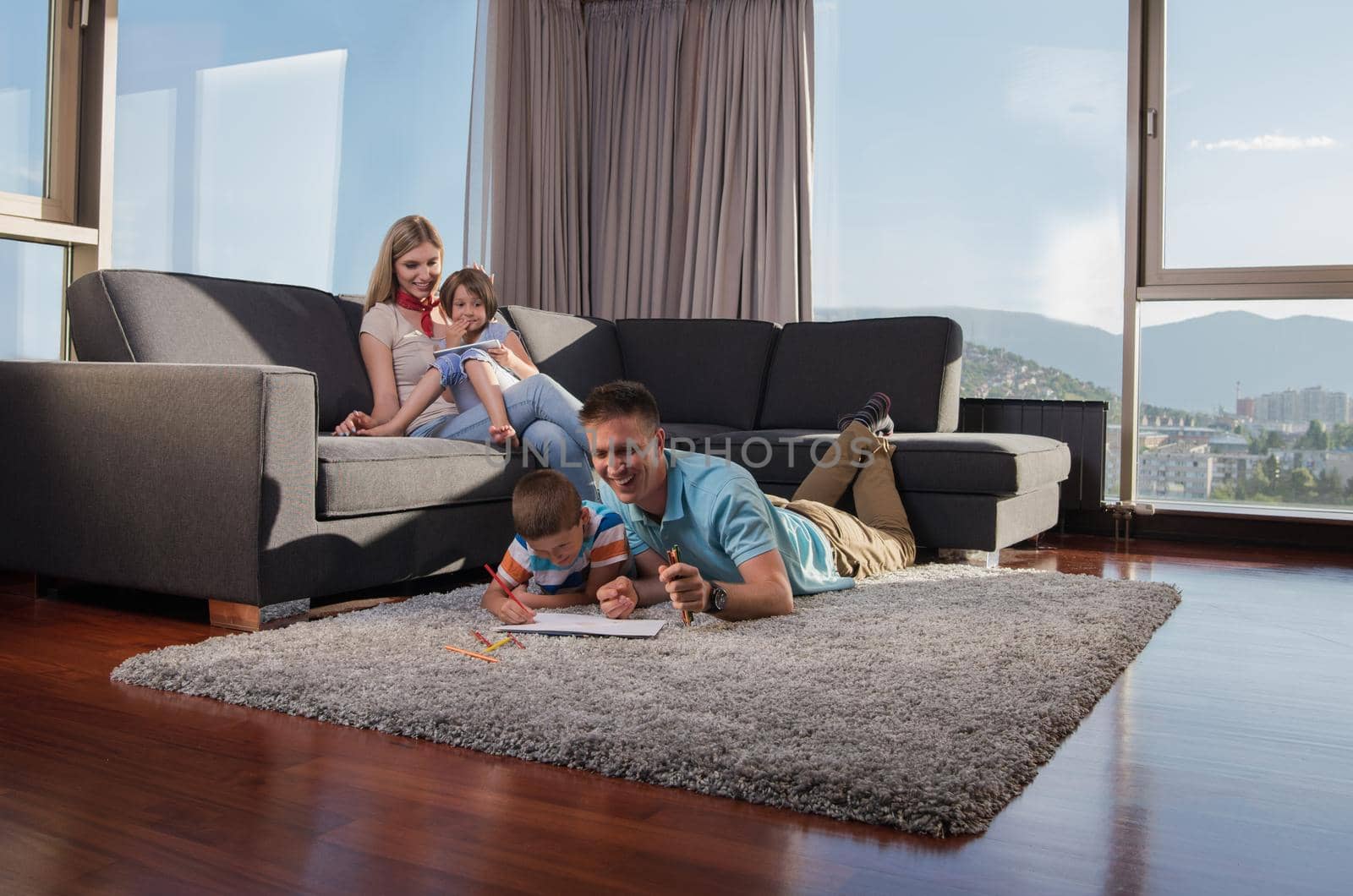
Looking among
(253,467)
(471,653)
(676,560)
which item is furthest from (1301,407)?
(253,467)

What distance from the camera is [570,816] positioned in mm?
1342

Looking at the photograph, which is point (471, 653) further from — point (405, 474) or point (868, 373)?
point (868, 373)

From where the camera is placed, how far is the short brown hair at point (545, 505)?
2.26 m

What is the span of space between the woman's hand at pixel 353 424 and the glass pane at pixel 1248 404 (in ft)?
10.6

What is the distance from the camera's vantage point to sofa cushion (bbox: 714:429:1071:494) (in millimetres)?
3412

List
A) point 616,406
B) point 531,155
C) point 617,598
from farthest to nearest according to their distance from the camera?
point 531,155 < point 617,598 < point 616,406

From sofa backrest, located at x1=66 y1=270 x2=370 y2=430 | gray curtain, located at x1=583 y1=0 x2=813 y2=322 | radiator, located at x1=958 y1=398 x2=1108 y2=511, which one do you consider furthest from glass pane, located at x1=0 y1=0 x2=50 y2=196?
radiator, located at x1=958 y1=398 x2=1108 y2=511

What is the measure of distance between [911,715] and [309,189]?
3358mm

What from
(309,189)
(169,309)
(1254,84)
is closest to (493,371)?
(169,309)

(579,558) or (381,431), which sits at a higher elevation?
(381,431)

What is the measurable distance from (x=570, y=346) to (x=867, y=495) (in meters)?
1.38

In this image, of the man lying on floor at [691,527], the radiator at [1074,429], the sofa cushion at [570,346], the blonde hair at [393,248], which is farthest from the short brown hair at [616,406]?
the radiator at [1074,429]

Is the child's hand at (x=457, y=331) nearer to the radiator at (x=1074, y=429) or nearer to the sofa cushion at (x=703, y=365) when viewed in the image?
the sofa cushion at (x=703, y=365)

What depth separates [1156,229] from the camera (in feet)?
15.2
